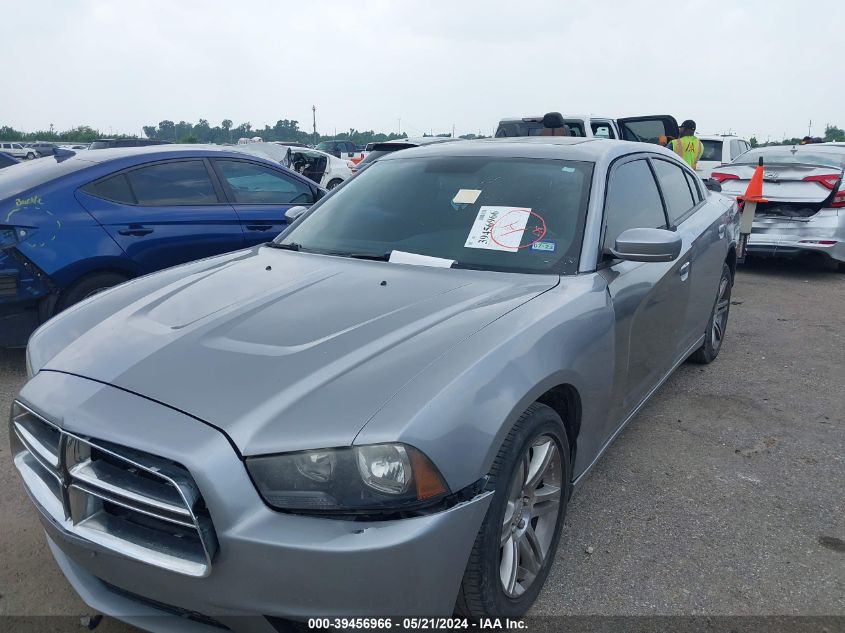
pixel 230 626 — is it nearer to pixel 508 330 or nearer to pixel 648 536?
pixel 508 330

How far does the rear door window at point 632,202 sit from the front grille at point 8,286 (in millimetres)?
3645

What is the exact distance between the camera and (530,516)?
7.82 ft

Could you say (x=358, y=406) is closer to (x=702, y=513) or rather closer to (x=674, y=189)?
(x=702, y=513)

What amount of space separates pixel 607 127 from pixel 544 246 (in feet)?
29.5

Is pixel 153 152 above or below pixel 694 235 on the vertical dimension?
above

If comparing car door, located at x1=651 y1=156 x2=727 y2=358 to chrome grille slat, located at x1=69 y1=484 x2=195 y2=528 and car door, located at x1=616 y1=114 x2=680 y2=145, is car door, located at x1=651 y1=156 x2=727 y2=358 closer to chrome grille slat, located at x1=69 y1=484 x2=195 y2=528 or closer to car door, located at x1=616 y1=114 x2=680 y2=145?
chrome grille slat, located at x1=69 y1=484 x2=195 y2=528

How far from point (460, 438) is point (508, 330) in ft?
1.67

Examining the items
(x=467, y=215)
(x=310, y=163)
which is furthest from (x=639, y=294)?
(x=310, y=163)

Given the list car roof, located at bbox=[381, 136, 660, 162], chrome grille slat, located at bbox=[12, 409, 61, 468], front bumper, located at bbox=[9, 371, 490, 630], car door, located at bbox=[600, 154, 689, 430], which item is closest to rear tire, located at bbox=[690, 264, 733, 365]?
car door, located at bbox=[600, 154, 689, 430]

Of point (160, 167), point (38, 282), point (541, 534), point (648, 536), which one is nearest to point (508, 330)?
point (541, 534)

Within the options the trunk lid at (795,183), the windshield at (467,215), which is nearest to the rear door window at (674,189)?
the windshield at (467,215)

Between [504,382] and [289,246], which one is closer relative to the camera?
[504,382]

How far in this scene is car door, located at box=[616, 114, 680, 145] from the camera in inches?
407

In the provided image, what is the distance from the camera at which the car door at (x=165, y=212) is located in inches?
195
